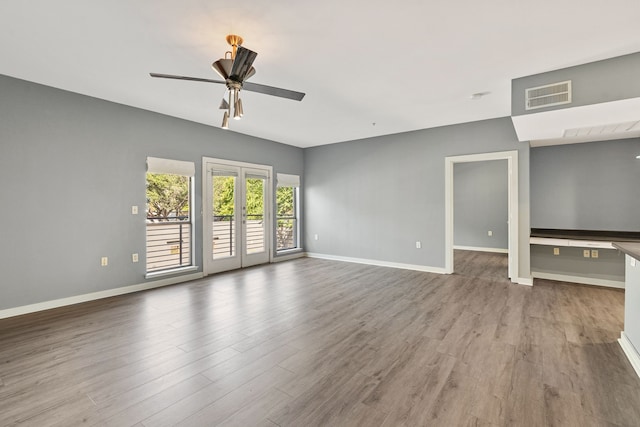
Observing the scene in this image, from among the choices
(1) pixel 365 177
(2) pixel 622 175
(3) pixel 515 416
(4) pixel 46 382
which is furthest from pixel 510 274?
(4) pixel 46 382

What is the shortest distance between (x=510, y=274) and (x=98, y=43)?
6.29m

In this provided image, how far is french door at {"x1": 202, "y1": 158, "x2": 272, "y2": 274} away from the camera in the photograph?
5379 mm

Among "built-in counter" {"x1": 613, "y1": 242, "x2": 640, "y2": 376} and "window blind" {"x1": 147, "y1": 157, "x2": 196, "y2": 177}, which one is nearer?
"built-in counter" {"x1": 613, "y1": 242, "x2": 640, "y2": 376}

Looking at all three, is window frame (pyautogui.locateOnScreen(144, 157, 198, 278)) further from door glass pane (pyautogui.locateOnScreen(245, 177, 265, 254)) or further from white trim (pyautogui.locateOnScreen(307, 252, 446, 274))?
white trim (pyautogui.locateOnScreen(307, 252, 446, 274))

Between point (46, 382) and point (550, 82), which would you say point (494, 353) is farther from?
point (46, 382)

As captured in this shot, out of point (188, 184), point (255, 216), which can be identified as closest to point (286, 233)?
point (255, 216)

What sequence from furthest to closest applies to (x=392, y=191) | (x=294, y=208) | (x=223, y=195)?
(x=294, y=208)
(x=392, y=191)
(x=223, y=195)

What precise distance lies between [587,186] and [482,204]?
9.05 ft

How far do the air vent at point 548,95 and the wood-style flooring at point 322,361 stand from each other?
245 cm

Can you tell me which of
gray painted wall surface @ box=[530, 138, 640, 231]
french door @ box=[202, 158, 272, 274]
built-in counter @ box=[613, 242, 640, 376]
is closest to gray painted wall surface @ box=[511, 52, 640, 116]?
built-in counter @ box=[613, 242, 640, 376]

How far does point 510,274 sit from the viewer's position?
4.86m

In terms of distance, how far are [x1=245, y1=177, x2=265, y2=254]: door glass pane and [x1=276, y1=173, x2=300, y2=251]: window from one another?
516 mm

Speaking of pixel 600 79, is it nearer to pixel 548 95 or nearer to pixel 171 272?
pixel 548 95

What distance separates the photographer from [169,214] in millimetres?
4910
